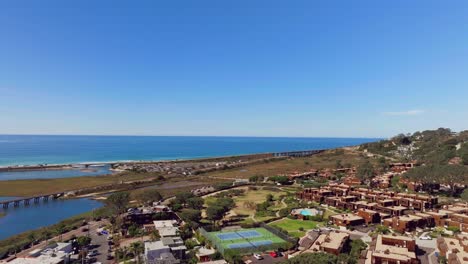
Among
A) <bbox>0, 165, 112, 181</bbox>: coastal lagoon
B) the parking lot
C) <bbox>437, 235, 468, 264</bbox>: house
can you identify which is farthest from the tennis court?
<bbox>0, 165, 112, 181</bbox>: coastal lagoon

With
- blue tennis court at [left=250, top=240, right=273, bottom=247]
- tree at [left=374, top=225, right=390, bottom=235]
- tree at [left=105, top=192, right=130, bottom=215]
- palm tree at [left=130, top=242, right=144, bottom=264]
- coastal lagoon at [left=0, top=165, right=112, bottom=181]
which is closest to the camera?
palm tree at [left=130, top=242, right=144, bottom=264]

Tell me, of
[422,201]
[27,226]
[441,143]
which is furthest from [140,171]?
[441,143]

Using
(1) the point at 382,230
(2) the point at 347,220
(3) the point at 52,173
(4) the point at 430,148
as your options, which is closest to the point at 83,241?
(2) the point at 347,220

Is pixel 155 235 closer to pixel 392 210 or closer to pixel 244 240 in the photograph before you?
pixel 244 240

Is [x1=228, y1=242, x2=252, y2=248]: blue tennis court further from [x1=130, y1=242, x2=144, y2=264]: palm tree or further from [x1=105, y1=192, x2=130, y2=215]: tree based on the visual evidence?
[x1=105, y1=192, x2=130, y2=215]: tree

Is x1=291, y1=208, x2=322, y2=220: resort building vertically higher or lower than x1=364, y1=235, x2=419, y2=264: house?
lower

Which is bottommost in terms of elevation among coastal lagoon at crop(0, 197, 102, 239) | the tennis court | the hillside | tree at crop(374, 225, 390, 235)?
Result: coastal lagoon at crop(0, 197, 102, 239)
